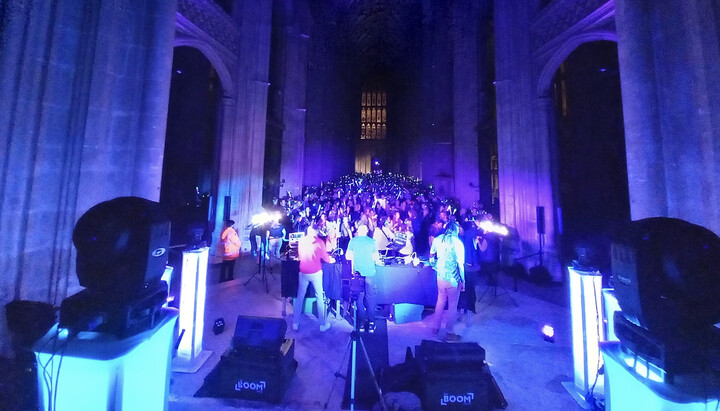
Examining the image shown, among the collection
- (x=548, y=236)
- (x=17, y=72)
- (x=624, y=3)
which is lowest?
(x=548, y=236)

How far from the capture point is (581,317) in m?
3.21

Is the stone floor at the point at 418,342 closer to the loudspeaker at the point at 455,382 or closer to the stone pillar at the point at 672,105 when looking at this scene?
the loudspeaker at the point at 455,382

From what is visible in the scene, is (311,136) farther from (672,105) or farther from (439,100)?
(672,105)

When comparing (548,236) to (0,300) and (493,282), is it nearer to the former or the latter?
(493,282)

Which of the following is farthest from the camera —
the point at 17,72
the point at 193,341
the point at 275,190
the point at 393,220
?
the point at 275,190

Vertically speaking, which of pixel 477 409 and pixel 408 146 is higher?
pixel 408 146

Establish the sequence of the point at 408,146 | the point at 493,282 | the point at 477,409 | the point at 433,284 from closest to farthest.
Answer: the point at 477,409 < the point at 433,284 < the point at 493,282 < the point at 408,146

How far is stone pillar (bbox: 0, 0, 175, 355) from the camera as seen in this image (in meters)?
3.38

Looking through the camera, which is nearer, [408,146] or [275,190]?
[275,190]

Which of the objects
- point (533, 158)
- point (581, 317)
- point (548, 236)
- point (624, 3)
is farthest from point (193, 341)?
point (533, 158)

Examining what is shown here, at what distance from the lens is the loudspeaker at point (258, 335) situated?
323 cm

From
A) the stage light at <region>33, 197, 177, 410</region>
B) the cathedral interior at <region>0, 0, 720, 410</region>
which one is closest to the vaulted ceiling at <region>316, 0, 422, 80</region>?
the cathedral interior at <region>0, 0, 720, 410</region>

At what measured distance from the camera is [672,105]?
4004mm

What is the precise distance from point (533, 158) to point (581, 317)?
21.9 ft
